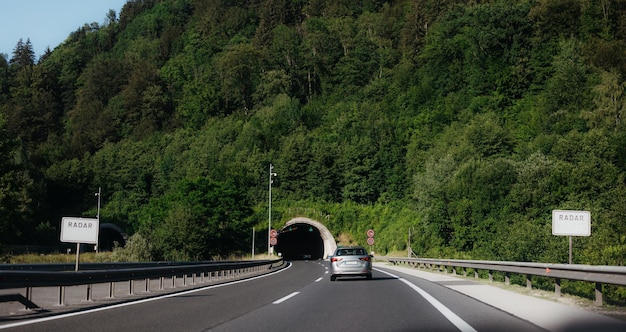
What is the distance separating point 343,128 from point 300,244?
68.3 ft

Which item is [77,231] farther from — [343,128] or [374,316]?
[343,128]

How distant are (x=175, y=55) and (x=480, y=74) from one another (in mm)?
85666

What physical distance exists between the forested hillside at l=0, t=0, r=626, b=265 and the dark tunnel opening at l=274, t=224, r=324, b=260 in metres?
6.23

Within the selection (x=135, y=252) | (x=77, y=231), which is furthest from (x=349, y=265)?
(x=135, y=252)

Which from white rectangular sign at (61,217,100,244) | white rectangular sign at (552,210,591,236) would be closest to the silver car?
white rectangular sign at (552,210,591,236)

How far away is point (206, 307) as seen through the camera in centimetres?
1216

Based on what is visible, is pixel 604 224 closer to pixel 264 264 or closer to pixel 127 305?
pixel 264 264

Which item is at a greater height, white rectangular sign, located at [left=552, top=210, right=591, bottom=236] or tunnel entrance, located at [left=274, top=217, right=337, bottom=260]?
white rectangular sign, located at [left=552, top=210, right=591, bottom=236]

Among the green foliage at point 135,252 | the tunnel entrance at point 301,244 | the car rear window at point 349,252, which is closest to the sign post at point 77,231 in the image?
the car rear window at point 349,252

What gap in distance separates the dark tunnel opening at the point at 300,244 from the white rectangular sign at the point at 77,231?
238ft

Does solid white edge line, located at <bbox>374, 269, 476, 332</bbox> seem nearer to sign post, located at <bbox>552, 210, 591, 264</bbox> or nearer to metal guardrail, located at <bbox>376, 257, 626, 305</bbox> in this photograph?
metal guardrail, located at <bbox>376, 257, 626, 305</bbox>

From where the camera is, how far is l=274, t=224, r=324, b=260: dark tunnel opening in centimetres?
9119

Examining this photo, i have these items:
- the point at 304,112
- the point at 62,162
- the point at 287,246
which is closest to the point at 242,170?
the point at 287,246

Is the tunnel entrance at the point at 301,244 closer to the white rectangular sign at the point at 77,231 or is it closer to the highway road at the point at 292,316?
the white rectangular sign at the point at 77,231
